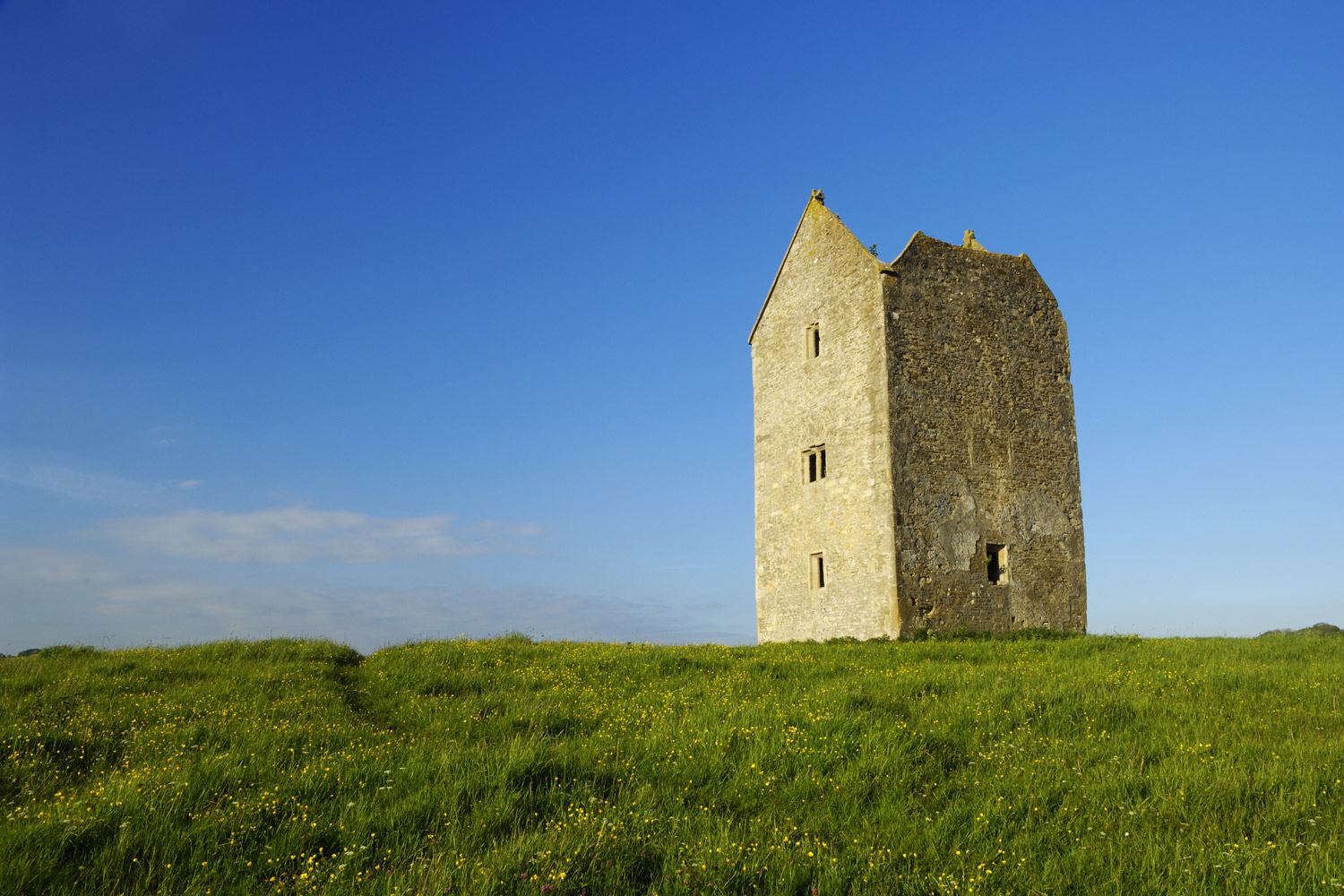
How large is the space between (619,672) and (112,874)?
9562 mm

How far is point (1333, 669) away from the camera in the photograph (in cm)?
1555

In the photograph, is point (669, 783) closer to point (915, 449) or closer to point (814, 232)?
point (915, 449)

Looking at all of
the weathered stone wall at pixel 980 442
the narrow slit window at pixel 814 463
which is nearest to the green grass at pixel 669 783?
the weathered stone wall at pixel 980 442

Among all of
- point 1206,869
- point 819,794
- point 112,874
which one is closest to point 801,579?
point 819,794

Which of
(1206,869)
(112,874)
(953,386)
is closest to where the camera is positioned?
(112,874)

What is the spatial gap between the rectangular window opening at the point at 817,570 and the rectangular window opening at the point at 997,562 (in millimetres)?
4495

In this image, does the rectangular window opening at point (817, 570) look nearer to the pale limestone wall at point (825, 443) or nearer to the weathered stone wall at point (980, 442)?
the pale limestone wall at point (825, 443)

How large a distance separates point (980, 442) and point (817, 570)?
5.84m

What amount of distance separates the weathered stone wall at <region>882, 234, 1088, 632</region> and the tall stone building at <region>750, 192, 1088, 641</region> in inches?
1.9

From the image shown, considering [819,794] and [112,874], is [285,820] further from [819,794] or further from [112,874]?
[819,794]

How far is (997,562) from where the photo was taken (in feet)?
78.1

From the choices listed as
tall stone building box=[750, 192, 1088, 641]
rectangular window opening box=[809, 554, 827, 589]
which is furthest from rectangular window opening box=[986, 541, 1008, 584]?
rectangular window opening box=[809, 554, 827, 589]

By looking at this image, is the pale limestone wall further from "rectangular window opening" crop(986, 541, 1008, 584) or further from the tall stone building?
"rectangular window opening" crop(986, 541, 1008, 584)

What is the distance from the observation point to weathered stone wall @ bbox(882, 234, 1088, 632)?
22719 millimetres
